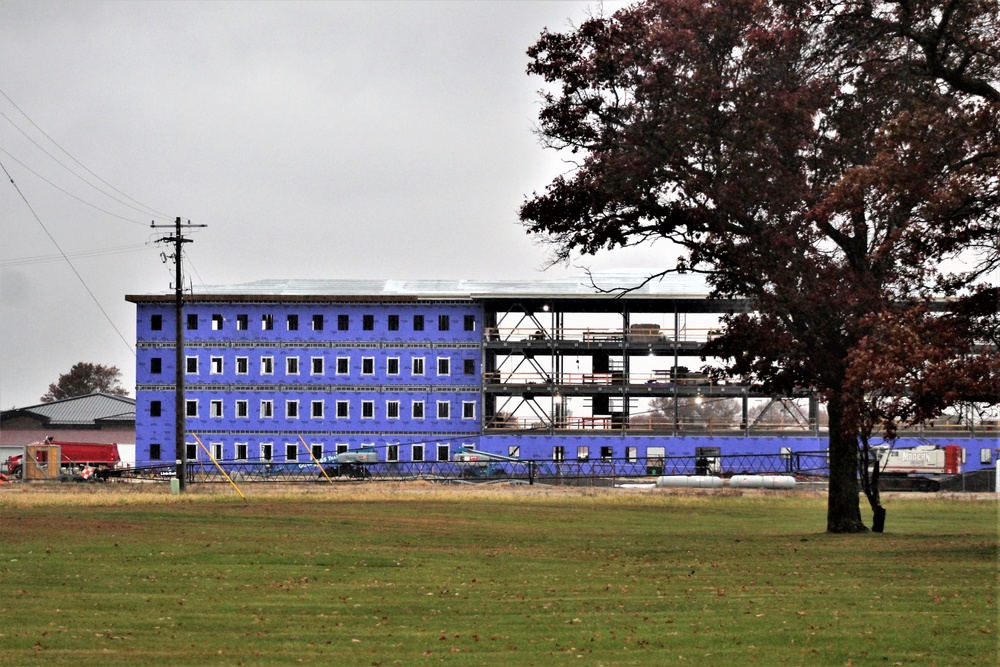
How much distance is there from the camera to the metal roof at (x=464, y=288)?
266ft

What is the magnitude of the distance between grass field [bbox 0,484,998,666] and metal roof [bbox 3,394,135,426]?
8802cm

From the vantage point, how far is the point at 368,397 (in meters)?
87.1

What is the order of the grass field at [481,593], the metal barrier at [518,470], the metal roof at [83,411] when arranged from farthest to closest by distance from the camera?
the metal roof at [83,411] < the metal barrier at [518,470] < the grass field at [481,593]

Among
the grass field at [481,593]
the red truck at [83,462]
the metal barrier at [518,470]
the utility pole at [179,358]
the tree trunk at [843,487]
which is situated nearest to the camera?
the grass field at [481,593]

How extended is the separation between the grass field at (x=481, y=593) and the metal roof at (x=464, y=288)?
46.1 m

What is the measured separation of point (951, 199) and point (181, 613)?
14226 mm

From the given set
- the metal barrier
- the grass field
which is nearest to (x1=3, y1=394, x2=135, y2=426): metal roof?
the metal barrier

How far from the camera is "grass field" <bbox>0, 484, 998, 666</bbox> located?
45.4 ft

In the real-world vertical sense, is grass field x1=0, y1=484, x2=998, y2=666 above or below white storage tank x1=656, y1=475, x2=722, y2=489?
above

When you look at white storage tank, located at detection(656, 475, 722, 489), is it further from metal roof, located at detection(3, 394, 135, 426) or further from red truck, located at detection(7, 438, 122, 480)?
metal roof, located at detection(3, 394, 135, 426)

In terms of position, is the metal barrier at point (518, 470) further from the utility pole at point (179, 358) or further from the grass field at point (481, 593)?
the grass field at point (481, 593)

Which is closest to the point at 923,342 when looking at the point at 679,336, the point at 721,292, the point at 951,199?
the point at 951,199

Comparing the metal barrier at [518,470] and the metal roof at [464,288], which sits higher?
the metal roof at [464,288]

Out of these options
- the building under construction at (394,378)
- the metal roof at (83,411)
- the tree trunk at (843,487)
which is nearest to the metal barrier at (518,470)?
the building under construction at (394,378)
